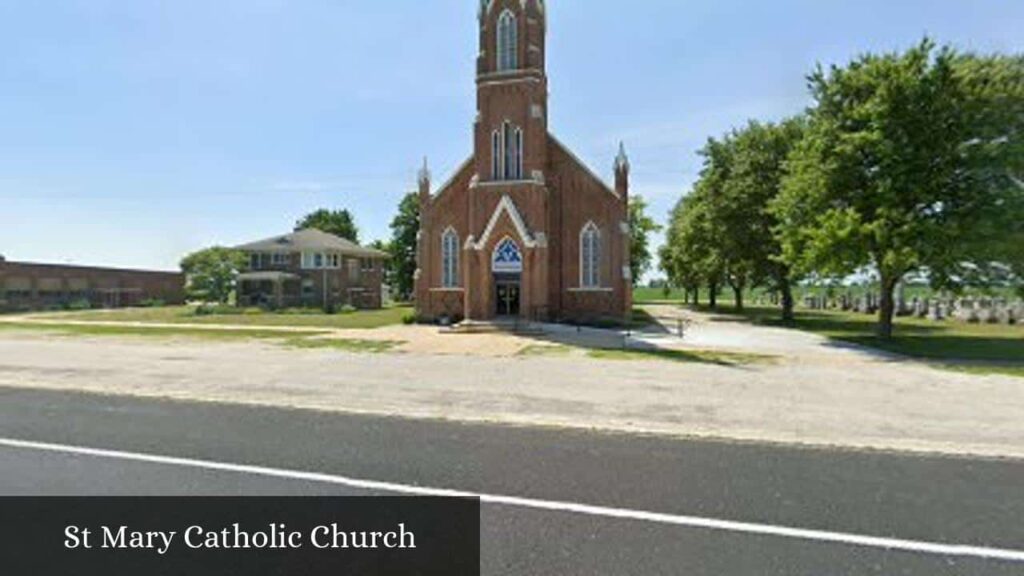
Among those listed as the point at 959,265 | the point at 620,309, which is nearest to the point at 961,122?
the point at 959,265

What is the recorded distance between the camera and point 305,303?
179 feet

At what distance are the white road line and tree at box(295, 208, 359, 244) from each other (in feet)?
281

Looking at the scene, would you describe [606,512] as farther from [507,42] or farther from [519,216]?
[507,42]

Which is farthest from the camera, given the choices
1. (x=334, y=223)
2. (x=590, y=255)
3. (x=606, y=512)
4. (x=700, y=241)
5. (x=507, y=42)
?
(x=334, y=223)

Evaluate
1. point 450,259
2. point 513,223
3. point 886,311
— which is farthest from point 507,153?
point 886,311

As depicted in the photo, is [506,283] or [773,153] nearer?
[506,283]

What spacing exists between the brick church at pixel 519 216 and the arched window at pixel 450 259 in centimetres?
6

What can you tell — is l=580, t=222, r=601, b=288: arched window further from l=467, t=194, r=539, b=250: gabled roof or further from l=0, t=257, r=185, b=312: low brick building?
l=0, t=257, r=185, b=312: low brick building

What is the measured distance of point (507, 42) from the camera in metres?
34.5

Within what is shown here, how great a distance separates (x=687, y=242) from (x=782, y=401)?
3266 cm

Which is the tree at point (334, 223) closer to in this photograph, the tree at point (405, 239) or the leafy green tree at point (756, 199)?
the tree at point (405, 239)

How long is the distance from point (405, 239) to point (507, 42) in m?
32.8

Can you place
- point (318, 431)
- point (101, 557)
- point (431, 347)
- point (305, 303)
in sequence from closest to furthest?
1. point (101, 557)
2. point (318, 431)
3. point (431, 347)
4. point (305, 303)

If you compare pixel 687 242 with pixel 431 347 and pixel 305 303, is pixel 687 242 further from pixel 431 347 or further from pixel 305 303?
pixel 305 303
